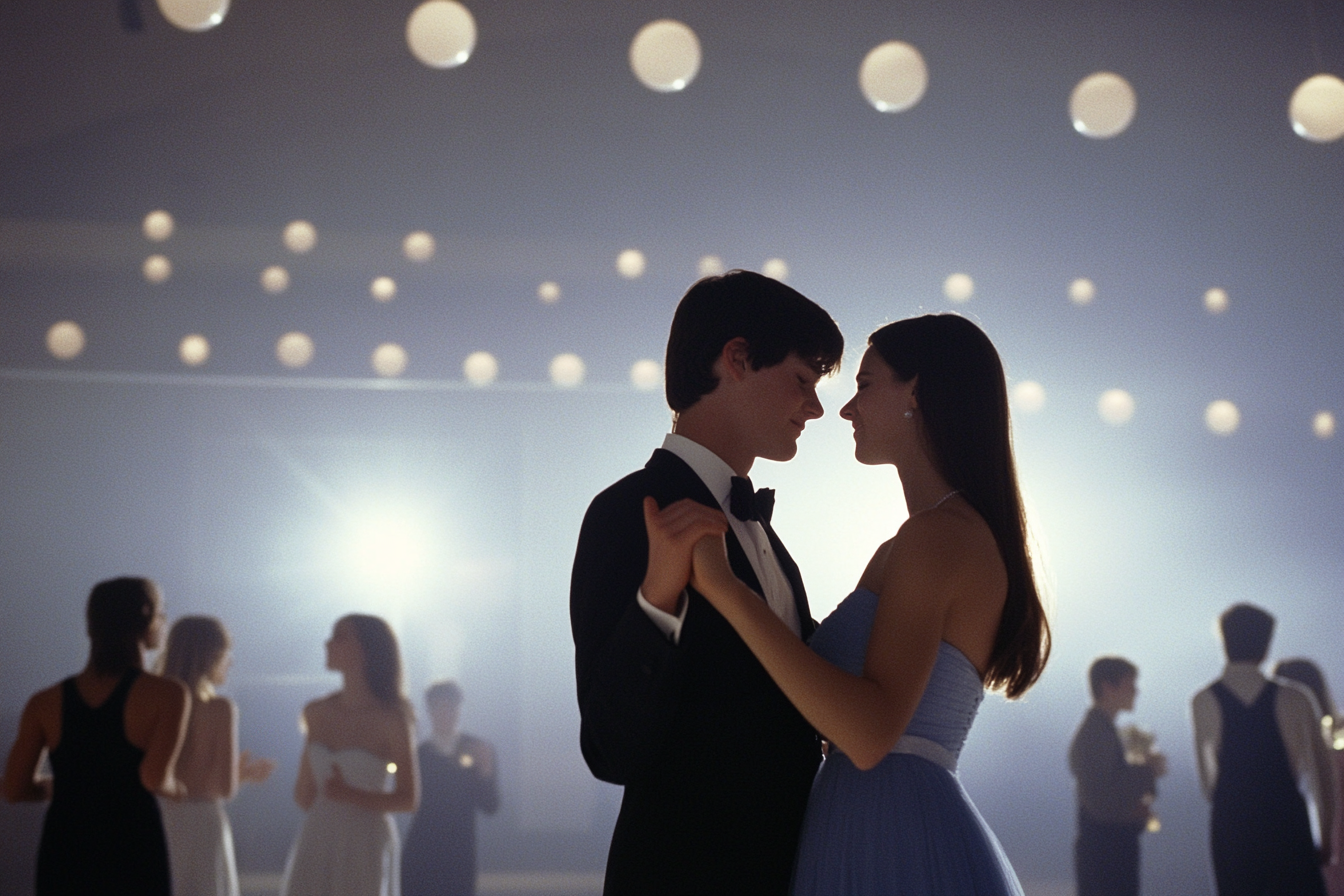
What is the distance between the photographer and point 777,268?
5.39 m

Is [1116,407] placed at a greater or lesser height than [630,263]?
lesser

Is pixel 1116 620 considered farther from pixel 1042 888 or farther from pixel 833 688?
pixel 833 688

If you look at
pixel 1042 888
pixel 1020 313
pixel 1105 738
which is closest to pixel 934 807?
pixel 1105 738

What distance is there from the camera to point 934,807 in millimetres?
1495

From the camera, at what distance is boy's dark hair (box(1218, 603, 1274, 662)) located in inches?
151

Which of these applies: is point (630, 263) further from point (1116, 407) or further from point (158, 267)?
point (1116, 407)

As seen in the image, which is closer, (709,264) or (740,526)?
(740,526)

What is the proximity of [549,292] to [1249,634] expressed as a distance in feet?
11.0

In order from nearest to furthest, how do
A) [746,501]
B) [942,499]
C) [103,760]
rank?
[746,501], [942,499], [103,760]

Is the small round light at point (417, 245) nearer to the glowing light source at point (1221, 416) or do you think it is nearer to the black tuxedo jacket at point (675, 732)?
the glowing light source at point (1221, 416)

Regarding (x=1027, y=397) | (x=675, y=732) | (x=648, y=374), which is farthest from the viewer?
(x=648, y=374)

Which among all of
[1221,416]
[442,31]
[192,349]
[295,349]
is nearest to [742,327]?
[442,31]

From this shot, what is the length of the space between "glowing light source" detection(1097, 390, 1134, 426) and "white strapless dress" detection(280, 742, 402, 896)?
358cm

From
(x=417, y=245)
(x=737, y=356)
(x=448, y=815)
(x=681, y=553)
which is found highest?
(x=417, y=245)
